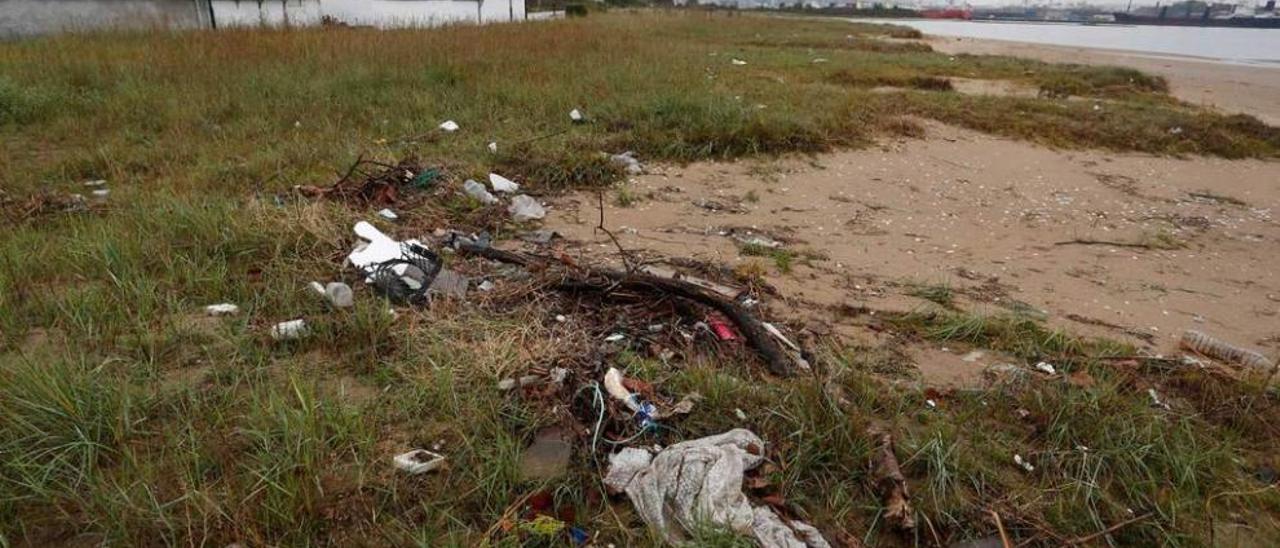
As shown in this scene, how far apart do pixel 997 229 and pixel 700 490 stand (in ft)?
10.7

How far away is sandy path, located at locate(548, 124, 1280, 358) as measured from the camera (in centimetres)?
296

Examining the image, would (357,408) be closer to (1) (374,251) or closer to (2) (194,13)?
(1) (374,251)

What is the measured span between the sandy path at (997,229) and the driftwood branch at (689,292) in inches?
17.3

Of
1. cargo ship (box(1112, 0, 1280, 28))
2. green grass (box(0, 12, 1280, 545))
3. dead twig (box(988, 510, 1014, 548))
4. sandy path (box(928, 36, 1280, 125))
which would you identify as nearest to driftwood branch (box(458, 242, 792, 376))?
green grass (box(0, 12, 1280, 545))

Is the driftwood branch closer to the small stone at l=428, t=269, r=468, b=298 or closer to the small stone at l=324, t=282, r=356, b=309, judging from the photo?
the small stone at l=428, t=269, r=468, b=298

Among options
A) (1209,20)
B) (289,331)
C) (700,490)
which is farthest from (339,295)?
(1209,20)

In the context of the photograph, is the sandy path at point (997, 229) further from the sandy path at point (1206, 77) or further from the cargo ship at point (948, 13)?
the cargo ship at point (948, 13)

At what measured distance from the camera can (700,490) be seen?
155cm

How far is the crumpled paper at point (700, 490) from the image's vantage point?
1.48 meters

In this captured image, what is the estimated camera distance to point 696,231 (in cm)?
369

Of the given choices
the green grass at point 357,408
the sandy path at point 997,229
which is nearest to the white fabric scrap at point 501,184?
the green grass at point 357,408

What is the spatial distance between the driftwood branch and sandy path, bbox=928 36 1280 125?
10.4 m

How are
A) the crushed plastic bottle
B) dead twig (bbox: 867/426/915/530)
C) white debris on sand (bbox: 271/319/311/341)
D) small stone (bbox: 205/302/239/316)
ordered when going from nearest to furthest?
1. dead twig (bbox: 867/426/915/530)
2. white debris on sand (bbox: 271/319/311/341)
3. small stone (bbox: 205/302/239/316)
4. the crushed plastic bottle

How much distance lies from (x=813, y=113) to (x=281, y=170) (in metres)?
4.37
